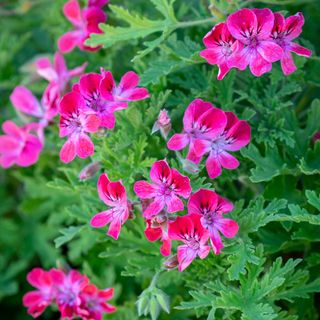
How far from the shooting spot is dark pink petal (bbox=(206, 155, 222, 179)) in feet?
4.13

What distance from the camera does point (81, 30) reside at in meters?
1.67

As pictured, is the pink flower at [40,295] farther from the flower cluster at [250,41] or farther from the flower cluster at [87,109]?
the flower cluster at [250,41]

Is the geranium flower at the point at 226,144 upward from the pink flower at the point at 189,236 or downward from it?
upward

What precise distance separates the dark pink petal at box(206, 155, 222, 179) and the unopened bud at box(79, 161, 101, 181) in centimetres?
26

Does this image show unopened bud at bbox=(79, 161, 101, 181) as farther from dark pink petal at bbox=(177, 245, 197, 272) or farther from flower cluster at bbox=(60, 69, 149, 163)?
dark pink petal at bbox=(177, 245, 197, 272)

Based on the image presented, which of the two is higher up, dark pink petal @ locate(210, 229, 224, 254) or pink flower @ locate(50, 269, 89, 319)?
dark pink petal @ locate(210, 229, 224, 254)

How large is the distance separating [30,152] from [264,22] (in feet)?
2.17

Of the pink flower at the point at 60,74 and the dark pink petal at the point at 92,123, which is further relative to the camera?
the pink flower at the point at 60,74

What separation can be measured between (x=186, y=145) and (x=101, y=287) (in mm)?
555

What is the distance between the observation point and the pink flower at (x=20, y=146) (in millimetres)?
1623

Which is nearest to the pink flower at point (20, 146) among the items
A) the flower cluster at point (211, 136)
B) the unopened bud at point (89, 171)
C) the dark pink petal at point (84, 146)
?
the unopened bud at point (89, 171)

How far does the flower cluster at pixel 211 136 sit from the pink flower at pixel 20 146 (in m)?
0.47

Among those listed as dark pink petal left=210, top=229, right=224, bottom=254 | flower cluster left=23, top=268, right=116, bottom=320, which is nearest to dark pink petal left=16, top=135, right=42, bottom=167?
flower cluster left=23, top=268, right=116, bottom=320

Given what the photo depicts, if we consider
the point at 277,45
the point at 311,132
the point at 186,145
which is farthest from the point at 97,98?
the point at 311,132
